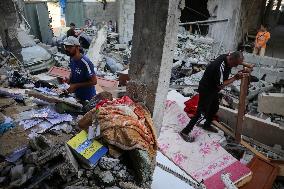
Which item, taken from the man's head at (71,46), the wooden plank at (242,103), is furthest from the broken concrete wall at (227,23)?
the man's head at (71,46)

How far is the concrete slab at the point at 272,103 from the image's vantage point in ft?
23.4

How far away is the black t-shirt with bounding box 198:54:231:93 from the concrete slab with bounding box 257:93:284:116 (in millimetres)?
3011

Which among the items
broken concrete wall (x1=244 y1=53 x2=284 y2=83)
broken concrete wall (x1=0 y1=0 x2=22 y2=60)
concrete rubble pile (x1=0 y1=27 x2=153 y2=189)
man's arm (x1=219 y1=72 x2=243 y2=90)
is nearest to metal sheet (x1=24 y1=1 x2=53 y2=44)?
broken concrete wall (x1=0 y1=0 x2=22 y2=60)

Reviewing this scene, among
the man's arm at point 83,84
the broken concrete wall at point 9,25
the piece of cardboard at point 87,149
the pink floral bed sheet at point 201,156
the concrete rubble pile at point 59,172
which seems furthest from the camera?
the broken concrete wall at point 9,25

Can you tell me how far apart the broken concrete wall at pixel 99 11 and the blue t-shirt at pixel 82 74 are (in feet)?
39.3

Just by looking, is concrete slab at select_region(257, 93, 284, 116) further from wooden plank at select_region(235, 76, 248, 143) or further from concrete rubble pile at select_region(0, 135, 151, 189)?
concrete rubble pile at select_region(0, 135, 151, 189)

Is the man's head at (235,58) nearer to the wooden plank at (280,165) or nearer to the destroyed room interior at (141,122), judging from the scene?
the destroyed room interior at (141,122)

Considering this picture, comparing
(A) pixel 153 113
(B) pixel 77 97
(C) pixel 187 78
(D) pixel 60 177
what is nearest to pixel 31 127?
(B) pixel 77 97

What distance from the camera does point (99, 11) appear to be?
1593cm

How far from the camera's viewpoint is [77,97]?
4.57 metres

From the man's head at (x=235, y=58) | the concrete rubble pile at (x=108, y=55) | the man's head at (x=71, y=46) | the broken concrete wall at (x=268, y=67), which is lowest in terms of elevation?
the concrete rubble pile at (x=108, y=55)

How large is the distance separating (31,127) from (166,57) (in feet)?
7.18

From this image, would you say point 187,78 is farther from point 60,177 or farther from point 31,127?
point 60,177

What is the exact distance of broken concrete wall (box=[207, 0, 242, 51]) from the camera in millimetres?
9987
